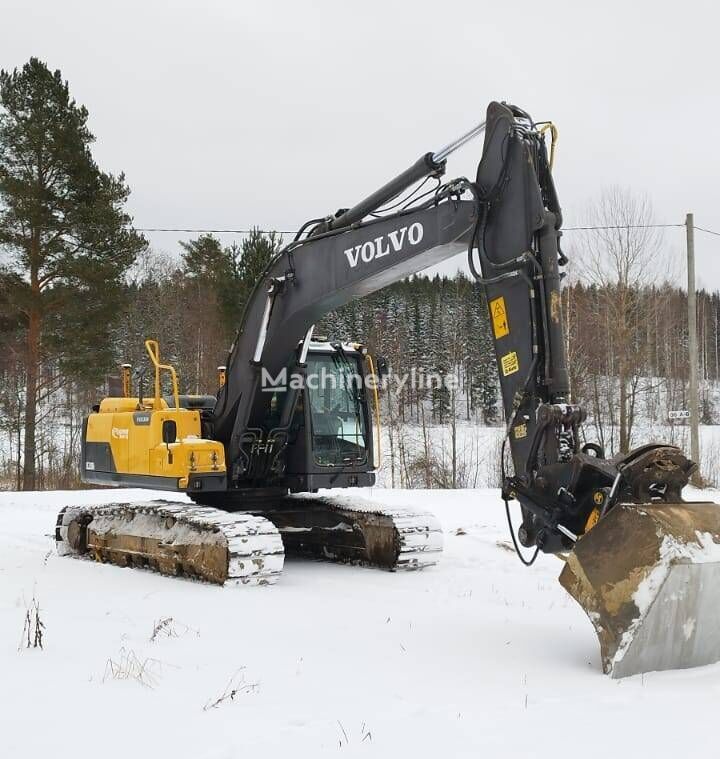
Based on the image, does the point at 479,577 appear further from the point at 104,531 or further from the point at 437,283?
the point at 437,283

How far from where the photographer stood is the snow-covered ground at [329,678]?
11.4ft

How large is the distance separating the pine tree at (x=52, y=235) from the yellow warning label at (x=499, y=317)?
1729cm

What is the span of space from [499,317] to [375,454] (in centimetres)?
413

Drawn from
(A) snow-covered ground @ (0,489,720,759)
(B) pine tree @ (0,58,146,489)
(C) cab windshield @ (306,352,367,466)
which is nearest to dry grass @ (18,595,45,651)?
(A) snow-covered ground @ (0,489,720,759)

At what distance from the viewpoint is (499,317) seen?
5.81 meters

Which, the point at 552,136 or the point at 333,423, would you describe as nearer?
the point at 552,136

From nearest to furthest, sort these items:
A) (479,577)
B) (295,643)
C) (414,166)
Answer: (295,643) < (414,166) < (479,577)

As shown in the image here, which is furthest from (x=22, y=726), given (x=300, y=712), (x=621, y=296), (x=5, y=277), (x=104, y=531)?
(x=621, y=296)

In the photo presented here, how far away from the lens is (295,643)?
531cm

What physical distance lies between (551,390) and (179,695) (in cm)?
289

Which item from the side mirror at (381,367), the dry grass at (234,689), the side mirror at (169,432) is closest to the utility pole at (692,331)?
the side mirror at (381,367)

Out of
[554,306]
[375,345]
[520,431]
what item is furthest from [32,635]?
[375,345]

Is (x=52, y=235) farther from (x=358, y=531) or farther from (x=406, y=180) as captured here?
(x=406, y=180)

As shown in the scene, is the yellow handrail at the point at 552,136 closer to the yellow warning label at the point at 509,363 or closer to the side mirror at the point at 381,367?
the yellow warning label at the point at 509,363
